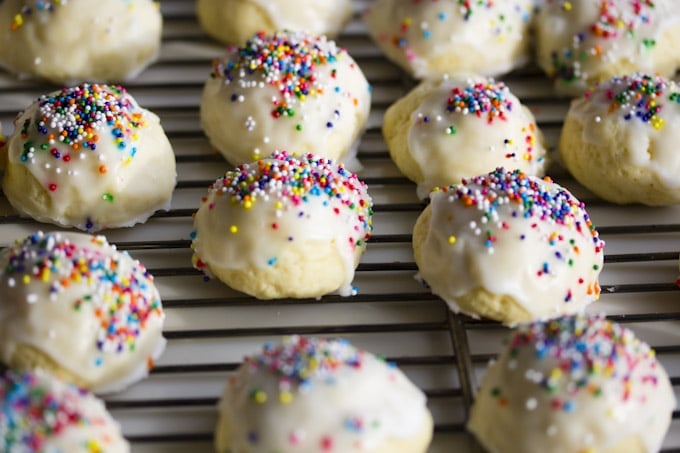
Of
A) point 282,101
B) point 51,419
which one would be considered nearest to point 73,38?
point 282,101

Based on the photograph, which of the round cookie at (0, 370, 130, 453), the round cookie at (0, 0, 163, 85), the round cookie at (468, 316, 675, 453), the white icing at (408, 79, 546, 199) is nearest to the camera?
the round cookie at (0, 370, 130, 453)

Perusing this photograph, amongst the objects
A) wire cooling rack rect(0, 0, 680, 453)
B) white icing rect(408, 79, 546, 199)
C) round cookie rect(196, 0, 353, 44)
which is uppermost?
A: round cookie rect(196, 0, 353, 44)

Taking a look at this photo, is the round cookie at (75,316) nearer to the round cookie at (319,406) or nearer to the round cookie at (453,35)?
the round cookie at (319,406)

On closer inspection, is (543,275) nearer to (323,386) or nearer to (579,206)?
(579,206)

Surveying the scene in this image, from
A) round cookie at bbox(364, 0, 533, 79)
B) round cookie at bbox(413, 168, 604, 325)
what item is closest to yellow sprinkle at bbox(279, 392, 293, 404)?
round cookie at bbox(413, 168, 604, 325)

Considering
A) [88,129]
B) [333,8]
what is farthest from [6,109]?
[333,8]

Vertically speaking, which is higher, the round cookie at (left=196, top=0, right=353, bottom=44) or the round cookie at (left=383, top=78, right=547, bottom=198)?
the round cookie at (left=196, top=0, right=353, bottom=44)

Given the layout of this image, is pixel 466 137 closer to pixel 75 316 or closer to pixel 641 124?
pixel 641 124

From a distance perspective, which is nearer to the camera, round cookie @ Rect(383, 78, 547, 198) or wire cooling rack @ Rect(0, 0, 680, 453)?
wire cooling rack @ Rect(0, 0, 680, 453)

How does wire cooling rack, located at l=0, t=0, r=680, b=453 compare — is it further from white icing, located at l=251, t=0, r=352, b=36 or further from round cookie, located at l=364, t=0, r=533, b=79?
white icing, located at l=251, t=0, r=352, b=36
